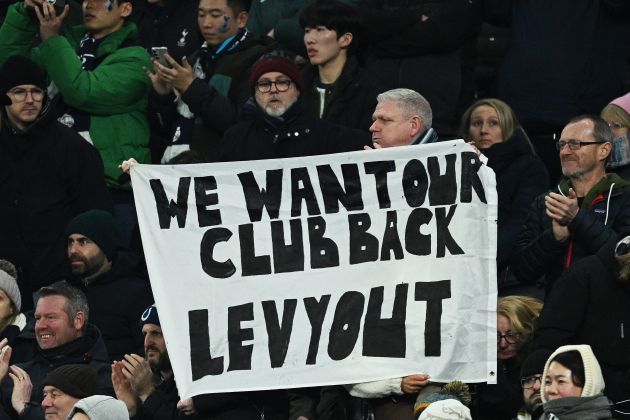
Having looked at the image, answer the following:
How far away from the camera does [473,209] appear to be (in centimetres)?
1084

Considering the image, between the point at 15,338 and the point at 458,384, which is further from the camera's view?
the point at 15,338

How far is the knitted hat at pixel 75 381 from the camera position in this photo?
38.0ft

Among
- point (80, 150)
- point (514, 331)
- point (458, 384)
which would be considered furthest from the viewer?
point (80, 150)

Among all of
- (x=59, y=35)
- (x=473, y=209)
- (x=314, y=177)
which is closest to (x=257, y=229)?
(x=314, y=177)

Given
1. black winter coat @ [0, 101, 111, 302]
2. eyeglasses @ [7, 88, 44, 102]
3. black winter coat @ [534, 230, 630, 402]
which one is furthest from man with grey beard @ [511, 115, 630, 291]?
eyeglasses @ [7, 88, 44, 102]

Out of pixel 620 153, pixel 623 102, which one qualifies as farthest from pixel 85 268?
pixel 623 102

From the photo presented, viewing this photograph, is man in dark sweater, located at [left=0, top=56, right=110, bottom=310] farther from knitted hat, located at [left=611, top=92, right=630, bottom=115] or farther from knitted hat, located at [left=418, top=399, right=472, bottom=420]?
knitted hat, located at [left=418, top=399, right=472, bottom=420]

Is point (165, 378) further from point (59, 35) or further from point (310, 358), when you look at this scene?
point (59, 35)

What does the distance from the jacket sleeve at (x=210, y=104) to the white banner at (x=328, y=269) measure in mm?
2618

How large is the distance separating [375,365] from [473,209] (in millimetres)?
1004

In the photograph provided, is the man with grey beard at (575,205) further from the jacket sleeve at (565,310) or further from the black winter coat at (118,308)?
the black winter coat at (118,308)

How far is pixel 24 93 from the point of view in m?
13.8

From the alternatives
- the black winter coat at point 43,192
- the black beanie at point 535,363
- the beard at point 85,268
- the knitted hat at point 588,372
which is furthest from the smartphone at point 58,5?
the knitted hat at point 588,372

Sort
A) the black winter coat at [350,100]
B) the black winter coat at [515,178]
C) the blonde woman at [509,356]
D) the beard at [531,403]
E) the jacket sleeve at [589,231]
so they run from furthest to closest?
the black winter coat at [350,100] → the black winter coat at [515,178] → the jacket sleeve at [589,231] → the blonde woman at [509,356] → the beard at [531,403]
